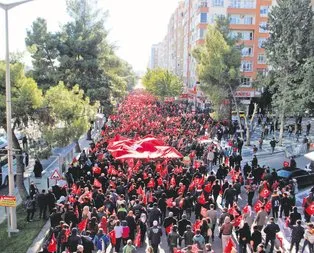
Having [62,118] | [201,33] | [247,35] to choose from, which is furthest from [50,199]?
[247,35]

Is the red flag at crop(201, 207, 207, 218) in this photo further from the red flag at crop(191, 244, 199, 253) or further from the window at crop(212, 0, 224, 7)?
the window at crop(212, 0, 224, 7)

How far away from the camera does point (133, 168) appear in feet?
68.2

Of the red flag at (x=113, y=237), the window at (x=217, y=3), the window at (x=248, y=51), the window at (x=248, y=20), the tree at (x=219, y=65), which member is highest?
the window at (x=217, y=3)

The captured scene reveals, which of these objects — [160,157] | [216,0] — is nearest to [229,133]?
[160,157]

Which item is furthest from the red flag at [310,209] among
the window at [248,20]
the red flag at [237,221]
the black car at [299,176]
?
the window at [248,20]

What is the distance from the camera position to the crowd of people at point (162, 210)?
12164mm

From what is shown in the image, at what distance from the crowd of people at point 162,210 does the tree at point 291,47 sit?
1031 cm

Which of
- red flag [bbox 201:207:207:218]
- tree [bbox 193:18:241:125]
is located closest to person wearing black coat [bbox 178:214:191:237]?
red flag [bbox 201:207:207:218]

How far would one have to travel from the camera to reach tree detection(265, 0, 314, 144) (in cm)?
3167

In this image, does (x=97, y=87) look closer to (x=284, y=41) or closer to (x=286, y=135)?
(x=284, y=41)

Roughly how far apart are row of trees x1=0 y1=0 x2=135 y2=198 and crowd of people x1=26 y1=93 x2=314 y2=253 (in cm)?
249

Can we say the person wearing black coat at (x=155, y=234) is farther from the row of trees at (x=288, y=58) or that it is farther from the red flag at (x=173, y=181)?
the row of trees at (x=288, y=58)

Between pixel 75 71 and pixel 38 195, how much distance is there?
19723mm

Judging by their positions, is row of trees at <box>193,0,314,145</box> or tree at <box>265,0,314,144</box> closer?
row of trees at <box>193,0,314,145</box>
